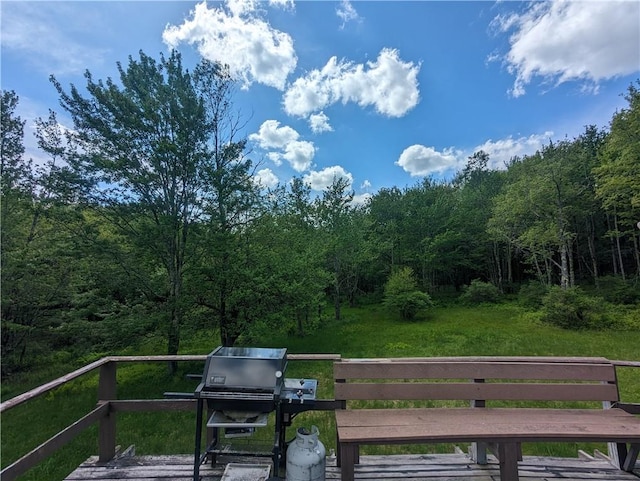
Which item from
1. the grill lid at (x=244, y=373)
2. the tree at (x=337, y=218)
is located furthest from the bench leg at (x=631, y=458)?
the tree at (x=337, y=218)

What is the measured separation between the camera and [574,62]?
9.32 metres

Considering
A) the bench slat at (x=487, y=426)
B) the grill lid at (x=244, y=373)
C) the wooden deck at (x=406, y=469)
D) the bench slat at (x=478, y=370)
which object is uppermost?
the grill lid at (x=244, y=373)

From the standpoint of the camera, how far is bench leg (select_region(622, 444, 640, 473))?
2.12 m

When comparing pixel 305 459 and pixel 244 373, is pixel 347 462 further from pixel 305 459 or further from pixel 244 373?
pixel 244 373

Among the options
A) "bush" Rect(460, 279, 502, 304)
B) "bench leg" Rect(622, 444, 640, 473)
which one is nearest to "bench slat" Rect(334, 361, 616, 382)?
"bench leg" Rect(622, 444, 640, 473)

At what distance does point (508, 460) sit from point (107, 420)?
9.54 ft

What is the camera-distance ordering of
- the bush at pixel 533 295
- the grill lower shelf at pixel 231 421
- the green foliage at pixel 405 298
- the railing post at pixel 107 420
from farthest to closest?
the bush at pixel 533 295 < the green foliage at pixel 405 298 < the railing post at pixel 107 420 < the grill lower shelf at pixel 231 421

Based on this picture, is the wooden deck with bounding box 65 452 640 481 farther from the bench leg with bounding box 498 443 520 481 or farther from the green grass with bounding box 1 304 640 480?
the green grass with bounding box 1 304 640 480

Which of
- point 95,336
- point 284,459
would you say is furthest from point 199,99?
point 284,459

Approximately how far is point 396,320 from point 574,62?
35.1 ft

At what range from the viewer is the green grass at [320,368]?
4195 mm

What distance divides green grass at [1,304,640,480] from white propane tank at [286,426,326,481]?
191 cm

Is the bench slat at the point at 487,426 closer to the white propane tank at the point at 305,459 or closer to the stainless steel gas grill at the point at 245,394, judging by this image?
the white propane tank at the point at 305,459

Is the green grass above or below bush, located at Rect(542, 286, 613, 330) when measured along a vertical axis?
below
